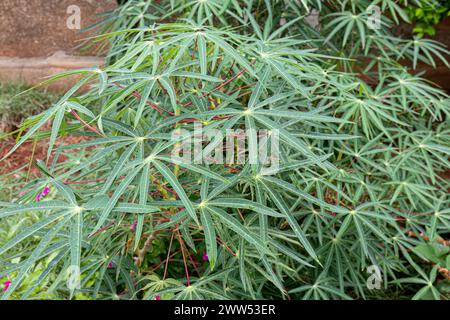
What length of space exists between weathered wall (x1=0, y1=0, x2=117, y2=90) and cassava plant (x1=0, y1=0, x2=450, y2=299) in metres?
1.14

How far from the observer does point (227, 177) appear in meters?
1.16

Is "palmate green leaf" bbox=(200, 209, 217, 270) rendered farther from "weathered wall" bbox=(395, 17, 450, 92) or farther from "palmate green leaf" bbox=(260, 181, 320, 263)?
"weathered wall" bbox=(395, 17, 450, 92)

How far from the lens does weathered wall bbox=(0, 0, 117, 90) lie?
317cm

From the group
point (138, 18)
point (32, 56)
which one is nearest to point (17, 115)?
point (32, 56)

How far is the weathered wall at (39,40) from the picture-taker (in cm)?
317

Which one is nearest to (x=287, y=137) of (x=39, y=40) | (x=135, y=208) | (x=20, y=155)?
(x=135, y=208)

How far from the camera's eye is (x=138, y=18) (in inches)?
75.5

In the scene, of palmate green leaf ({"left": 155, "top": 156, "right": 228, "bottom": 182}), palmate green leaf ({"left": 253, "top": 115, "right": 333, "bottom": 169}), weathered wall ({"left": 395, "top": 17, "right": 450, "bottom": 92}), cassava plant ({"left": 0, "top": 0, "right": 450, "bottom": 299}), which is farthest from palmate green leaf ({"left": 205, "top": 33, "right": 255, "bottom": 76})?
weathered wall ({"left": 395, "top": 17, "right": 450, "bottom": 92})

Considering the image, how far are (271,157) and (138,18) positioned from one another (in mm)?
1059

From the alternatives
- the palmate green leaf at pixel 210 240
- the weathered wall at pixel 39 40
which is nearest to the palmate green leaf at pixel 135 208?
the palmate green leaf at pixel 210 240

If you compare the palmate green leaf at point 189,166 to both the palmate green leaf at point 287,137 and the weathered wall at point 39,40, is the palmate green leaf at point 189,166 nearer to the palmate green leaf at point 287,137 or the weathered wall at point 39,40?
the palmate green leaf at point 287,137

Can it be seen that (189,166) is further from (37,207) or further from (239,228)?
(37,207)

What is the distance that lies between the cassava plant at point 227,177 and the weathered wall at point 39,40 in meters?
1.14

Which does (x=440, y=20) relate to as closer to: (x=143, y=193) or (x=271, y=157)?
(x=271, y=157)
